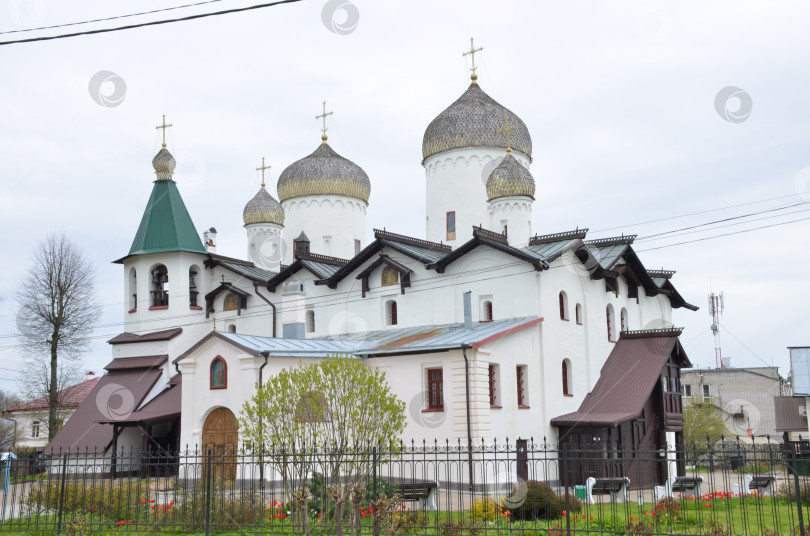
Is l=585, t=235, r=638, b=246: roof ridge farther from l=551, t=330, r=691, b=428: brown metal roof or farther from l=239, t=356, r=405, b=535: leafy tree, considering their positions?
l=239, t=356, r=405, b=535: leafy tree

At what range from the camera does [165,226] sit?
28.6 meters

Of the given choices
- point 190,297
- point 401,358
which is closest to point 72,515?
point 401,358

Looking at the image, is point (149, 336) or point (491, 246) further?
point (149, 336)

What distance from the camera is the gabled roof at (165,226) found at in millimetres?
28297

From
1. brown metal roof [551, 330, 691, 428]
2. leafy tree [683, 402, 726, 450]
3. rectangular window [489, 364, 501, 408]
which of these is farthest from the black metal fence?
leafy tree [683, 402, 726, 450]

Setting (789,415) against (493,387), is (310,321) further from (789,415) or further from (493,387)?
(789,415)

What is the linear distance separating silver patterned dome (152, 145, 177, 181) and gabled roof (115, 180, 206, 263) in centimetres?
20

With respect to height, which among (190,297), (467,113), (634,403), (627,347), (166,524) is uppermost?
(467,113)

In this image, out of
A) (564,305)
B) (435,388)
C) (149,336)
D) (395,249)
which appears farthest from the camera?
(149,336)

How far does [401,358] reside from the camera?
2194 cm

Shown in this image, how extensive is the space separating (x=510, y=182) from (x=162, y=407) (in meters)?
12.9

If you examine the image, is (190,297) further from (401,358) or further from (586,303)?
(586,303)

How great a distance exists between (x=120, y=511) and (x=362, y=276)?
13.4 meters

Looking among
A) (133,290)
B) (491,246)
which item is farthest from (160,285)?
(491,246)
